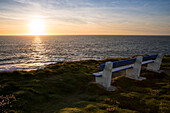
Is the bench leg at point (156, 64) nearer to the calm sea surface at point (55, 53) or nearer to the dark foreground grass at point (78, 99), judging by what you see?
the dark foreground grass at point (78, 99)

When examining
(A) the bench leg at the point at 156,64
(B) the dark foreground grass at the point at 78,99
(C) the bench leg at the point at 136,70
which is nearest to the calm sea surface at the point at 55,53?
(B) the dark foreground grass at the point at 78,99

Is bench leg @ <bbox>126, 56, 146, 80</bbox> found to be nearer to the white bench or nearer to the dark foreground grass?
the white bench

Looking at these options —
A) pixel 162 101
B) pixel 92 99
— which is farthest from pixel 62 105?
pixel 162 101

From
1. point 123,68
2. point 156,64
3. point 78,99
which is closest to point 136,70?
point 123,68

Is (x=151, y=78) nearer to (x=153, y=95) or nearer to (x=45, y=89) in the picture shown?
(x=153, y=95)

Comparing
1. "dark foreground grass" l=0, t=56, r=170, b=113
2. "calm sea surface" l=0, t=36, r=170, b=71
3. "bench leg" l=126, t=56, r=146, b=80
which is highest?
"bench leg" l=126, t=56, r=146, b=80

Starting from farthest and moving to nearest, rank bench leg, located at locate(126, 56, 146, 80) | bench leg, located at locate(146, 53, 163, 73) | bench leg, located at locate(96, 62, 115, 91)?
bench leg, located at locate(146, 53, 163, 73), bench leg, located at locate(126, 56, 146, 80), bench leg, located at locate(96, 62, 115, 91)

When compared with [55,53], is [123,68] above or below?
above

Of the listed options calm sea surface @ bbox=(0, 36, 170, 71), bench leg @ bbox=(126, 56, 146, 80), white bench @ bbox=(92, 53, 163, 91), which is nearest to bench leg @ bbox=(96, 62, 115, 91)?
white bench @ bbox=(92, 53, 163, 91)

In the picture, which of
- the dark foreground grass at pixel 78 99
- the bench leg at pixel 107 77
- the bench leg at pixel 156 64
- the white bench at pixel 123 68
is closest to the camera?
the dark foreground grass at pixel 78 99

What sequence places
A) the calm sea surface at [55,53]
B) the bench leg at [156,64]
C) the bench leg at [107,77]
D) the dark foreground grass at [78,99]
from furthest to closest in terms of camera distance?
1. the calm sea surface at [55,53]
2. the bench leg at [156,64]
3. the bench leg at [107,77]
4. the dark foreground grass at [78,99]

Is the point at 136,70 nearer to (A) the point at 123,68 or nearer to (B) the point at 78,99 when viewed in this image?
(A) the point at 123,68

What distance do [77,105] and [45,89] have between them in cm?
254

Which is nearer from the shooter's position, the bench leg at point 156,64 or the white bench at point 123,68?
the white bench at point 123,68
